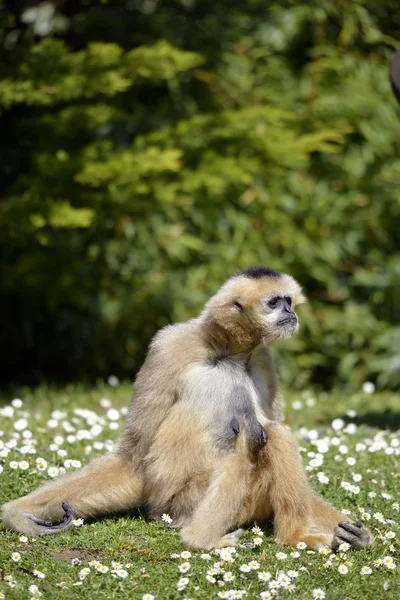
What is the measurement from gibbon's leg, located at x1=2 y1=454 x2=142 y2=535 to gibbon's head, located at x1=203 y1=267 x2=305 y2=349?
0.98 meters

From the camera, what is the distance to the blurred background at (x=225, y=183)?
33.6 feet

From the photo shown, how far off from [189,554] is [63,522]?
2.69 ft

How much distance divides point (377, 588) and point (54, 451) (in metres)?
2.79

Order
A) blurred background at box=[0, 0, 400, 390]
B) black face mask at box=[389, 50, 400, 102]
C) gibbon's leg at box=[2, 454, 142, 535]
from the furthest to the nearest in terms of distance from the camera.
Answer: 1. blurred background at box=[0, 0, 400, 390]
2. black face mask at box=[389, 50, 400, 102]
3. gibbon's leg at box=[2, 454, 142, 535]

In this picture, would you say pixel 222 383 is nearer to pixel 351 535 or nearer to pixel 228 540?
pixel 228 540

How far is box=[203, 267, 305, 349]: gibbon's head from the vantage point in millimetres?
5098

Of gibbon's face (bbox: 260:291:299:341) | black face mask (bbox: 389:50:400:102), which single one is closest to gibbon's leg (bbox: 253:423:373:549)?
gibbon's face (bbox: 260:291:299:341)

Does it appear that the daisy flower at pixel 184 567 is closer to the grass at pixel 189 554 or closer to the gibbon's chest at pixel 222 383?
the grass at pixel 189 554

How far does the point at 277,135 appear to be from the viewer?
399 inches

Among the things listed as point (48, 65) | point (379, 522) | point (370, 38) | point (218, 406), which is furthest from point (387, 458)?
point (370, 38)

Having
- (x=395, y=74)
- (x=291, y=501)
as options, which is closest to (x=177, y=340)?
(x=291, y=501)

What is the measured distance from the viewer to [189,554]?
4.63 meters

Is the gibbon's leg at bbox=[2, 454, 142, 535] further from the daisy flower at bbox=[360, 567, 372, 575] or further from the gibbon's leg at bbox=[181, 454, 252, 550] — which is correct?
the daisy flower at bbox=[360, 567, 372, 575]

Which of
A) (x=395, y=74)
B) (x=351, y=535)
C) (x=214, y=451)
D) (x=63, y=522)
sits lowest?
(x=63, y=522)
